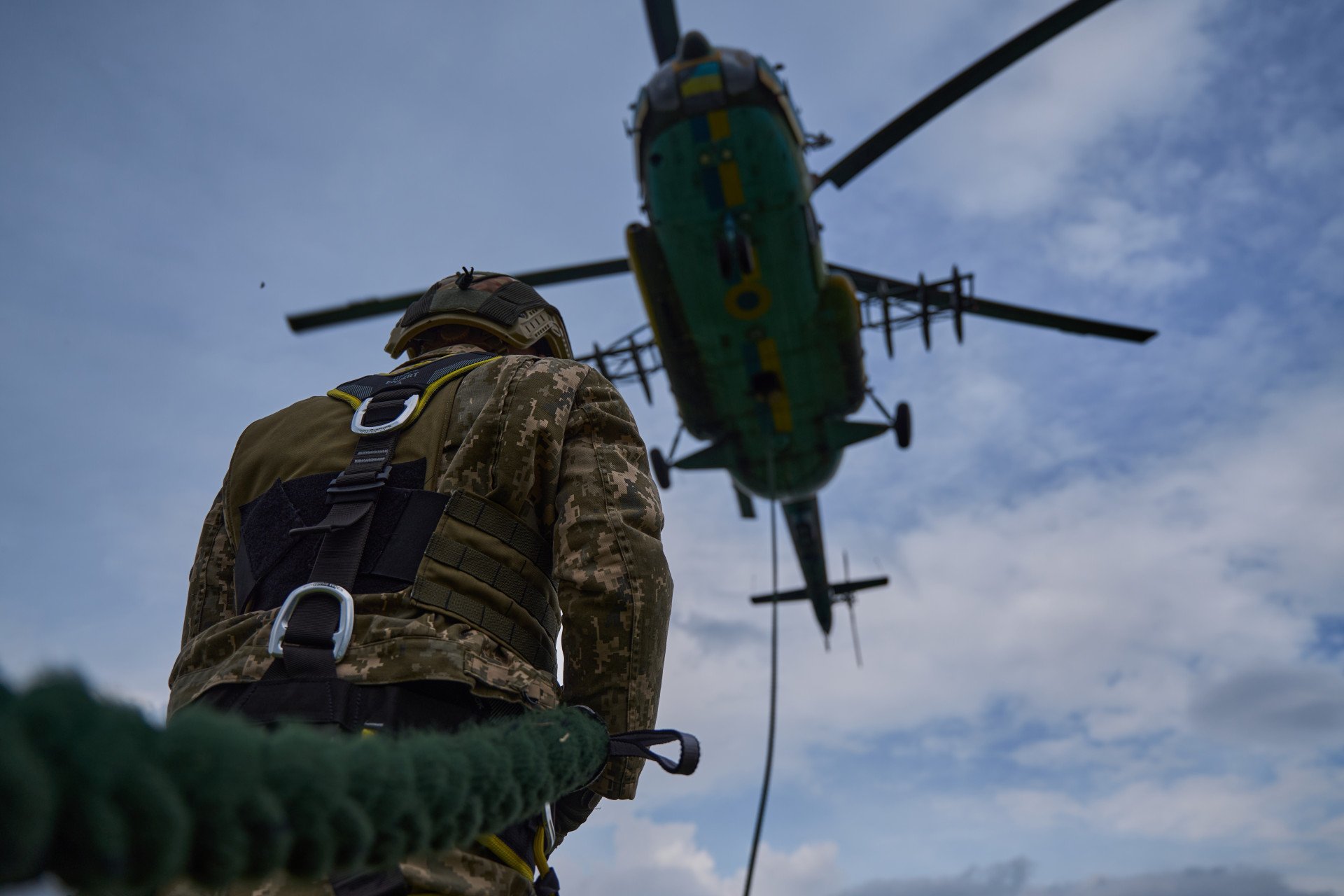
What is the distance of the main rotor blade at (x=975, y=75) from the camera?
320 inches

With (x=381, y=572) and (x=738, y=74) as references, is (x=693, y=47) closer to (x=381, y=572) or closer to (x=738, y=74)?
(x=738, y=74)

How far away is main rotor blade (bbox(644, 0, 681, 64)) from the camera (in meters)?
8.78

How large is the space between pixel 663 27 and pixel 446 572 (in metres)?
8.11

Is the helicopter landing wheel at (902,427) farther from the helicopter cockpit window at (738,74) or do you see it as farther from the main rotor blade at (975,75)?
the helicopter cockpit window at (738,74)

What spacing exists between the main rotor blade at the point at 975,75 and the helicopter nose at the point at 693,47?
171 centimetres

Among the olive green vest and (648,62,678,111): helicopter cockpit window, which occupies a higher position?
(648,62,678,111): helicopter cockpit window

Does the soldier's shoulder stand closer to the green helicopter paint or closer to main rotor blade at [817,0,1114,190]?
the green helicopter paint

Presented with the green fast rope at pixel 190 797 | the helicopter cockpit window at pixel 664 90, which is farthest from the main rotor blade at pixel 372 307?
the green fast rope at pixel 190 797

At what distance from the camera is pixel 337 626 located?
1844mm

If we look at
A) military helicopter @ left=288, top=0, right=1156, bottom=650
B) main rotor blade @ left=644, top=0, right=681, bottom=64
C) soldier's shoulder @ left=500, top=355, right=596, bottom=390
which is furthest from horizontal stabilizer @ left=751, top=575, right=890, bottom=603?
soldier's shoulder @ left=500, top=355, right=596, bottom=390

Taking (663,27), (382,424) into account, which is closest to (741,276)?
(663,27)

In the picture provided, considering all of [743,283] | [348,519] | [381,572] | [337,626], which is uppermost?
[743,283]

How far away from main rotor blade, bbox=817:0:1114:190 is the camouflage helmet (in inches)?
268

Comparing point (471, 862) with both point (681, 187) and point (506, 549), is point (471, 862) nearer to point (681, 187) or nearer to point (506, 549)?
point (506, 549)
